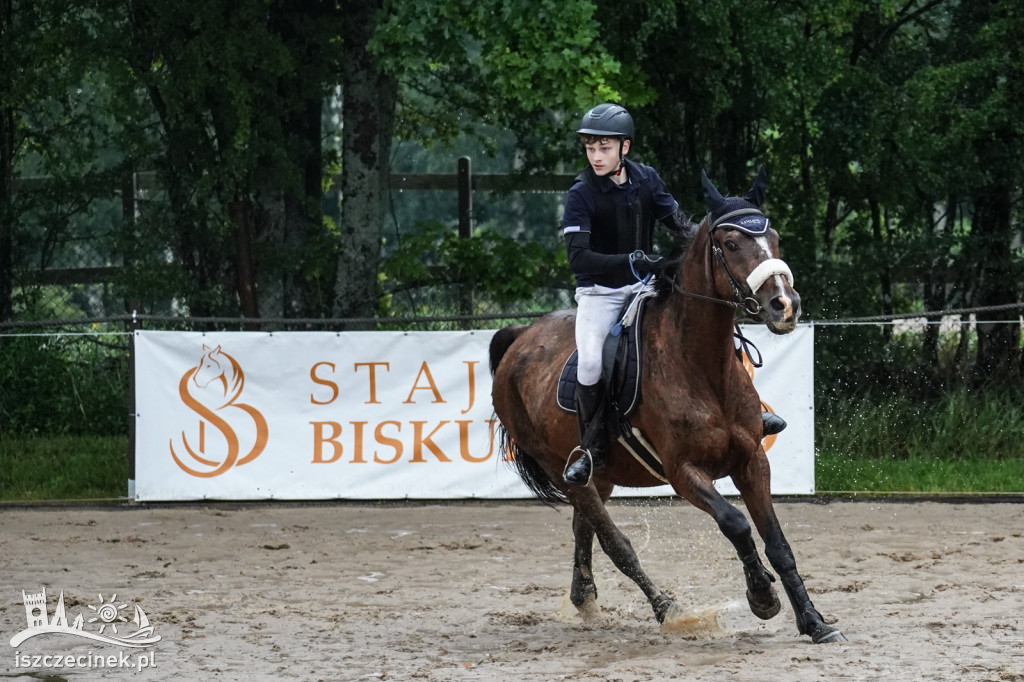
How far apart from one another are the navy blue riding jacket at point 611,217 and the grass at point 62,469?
7524 mm

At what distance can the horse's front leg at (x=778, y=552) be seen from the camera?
697cm

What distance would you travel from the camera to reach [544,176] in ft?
58.5

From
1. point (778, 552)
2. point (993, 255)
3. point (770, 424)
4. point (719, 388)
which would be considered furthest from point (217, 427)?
point (993, 255)

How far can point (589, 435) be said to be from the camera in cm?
775

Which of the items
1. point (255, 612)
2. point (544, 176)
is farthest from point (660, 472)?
Answer: point (544, 176)

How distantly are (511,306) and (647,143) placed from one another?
2549 mm

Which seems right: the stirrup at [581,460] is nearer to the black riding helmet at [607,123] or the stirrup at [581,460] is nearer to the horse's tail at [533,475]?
the horse's tail at [533,475]

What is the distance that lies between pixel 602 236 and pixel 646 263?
530mm

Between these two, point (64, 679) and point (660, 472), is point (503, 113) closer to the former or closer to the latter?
point (660, 472)

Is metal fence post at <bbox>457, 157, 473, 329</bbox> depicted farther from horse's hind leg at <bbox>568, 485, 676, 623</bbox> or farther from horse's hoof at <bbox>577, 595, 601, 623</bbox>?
horse's hoof at <bbox>577, 595, 601, 623</bbox>

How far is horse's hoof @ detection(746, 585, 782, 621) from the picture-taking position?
700cm

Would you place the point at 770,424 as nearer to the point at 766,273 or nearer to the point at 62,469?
the point at 766,273

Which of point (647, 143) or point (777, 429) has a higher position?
point (647, 143)

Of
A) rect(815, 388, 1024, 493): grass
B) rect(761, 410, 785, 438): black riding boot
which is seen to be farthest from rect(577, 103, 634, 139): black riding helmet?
rect(815, 388, 1024, 493): grass
